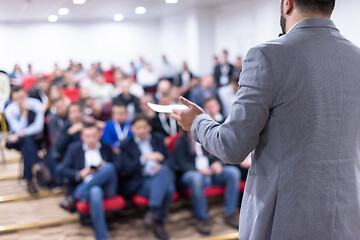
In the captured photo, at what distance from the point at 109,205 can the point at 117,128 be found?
0.72 meters

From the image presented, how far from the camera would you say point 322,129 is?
40.8 inches

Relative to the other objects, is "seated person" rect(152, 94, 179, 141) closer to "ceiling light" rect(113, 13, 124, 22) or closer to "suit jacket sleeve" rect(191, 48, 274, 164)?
"ceiling light" rect(113, 13, 124, 22)

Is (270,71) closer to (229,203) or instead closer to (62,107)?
A: (229,203)

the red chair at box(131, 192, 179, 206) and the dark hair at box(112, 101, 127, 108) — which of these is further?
the dark hair at box(112, 101, 127, 108)

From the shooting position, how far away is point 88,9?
233 centimetres

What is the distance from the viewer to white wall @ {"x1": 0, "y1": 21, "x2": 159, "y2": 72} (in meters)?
2.15

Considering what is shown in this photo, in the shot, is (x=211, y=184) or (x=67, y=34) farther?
(x=211, y=184)

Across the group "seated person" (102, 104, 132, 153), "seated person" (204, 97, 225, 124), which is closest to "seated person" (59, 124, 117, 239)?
"seated person" (102, 104, 132, 153)

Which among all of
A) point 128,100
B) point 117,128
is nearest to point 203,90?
point 128,100

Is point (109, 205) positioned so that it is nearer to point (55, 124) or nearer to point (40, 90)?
point (55, 124)

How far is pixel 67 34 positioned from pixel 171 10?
26.5 inches

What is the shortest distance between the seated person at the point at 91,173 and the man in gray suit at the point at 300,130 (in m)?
2.06

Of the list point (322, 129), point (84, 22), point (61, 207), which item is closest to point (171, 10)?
point (84, 22)

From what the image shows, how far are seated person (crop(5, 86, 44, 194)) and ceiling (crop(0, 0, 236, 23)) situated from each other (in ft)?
1.27
